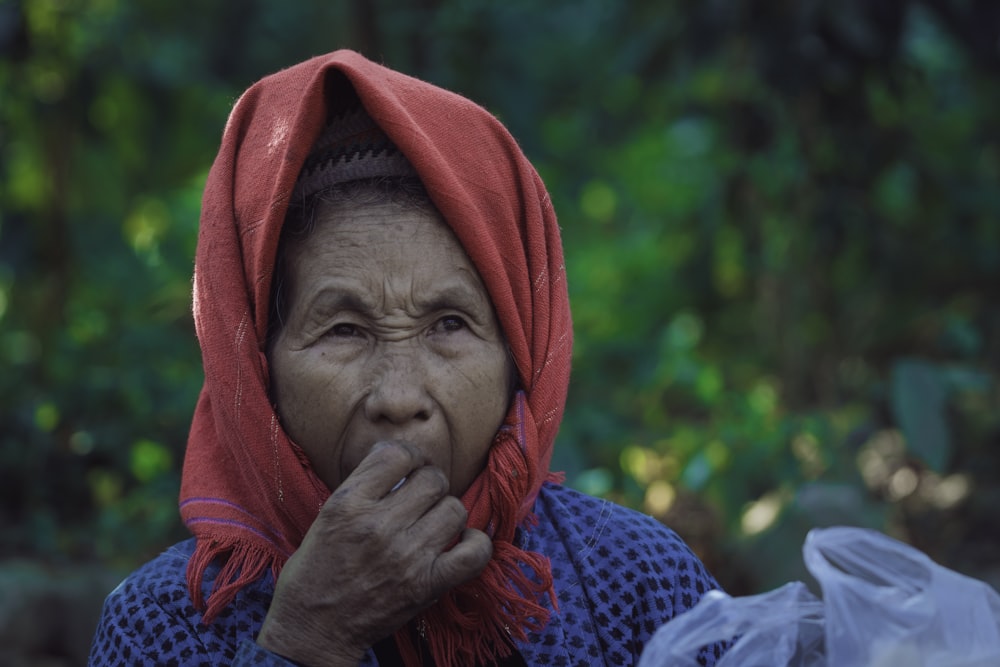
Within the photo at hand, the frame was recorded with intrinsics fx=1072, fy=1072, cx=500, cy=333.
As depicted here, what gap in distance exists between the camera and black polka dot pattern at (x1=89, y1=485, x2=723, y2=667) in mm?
1535

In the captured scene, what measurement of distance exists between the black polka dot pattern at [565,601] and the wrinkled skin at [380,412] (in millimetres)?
121

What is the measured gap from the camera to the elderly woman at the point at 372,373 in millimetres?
1512

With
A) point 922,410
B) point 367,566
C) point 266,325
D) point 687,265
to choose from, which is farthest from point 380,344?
point 687,265

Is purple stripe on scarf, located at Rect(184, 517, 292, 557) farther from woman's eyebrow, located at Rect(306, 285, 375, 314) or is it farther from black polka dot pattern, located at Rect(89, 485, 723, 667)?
woman's eyebrow, located at Rect(306, 285, 375, 314)

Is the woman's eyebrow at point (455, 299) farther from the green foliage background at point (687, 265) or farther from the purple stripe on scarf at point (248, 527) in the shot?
the green foliage background at point (687, 265)

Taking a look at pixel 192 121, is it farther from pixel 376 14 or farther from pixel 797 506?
pixel 797 506

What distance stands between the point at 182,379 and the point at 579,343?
1640 mm

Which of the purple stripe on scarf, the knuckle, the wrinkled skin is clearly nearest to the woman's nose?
the wrinkled skin

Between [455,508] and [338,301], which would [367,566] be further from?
[338,301]

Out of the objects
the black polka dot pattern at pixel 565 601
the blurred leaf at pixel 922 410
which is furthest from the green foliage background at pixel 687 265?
the black polka dot pattern at pixel 565 601

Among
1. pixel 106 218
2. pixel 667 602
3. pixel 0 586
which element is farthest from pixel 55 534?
pixel 667 602

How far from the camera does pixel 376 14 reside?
4.83m

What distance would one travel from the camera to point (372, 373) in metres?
1.50

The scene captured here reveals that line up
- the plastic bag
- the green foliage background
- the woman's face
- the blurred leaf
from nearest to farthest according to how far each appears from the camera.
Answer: the plastic bag
the woman's face
the blurred leaf
the green foliage background
